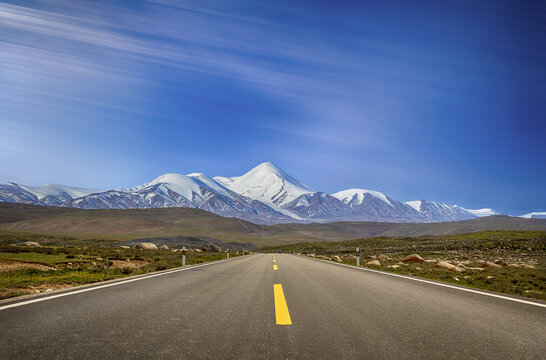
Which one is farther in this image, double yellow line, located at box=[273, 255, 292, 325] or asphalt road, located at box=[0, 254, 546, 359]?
double yellow line, located at box=[273, 255, 292, 325]

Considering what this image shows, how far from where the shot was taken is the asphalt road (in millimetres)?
3701

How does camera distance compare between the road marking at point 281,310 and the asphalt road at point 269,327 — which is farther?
the road marking at point 281,310

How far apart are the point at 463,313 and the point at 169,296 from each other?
232 inches

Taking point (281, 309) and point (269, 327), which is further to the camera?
point (281, 309)

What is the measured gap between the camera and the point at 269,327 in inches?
186

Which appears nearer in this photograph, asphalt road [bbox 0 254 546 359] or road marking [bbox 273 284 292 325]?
asphalt road [bbox 0 254 546 359]

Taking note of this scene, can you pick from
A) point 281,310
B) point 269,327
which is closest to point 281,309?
point 281,310

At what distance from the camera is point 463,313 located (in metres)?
5.93

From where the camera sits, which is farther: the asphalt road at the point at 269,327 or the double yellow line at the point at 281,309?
the double yellow line at the point at 281,309

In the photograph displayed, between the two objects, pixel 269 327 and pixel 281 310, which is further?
pixel 281 310

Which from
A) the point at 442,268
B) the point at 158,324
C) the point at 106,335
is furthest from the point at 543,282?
the point at 106,335

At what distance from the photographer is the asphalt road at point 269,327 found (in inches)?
146

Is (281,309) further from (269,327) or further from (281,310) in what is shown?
(269,327)

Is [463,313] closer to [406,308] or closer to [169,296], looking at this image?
[406,308]
